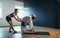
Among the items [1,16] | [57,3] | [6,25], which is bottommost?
[6,25]

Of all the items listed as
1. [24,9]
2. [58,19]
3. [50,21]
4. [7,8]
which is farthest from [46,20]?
[7,8]

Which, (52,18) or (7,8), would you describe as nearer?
(52,18)

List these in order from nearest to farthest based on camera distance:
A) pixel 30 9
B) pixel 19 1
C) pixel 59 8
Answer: pixel 59 8, pixel 30 9, pixel 19 1

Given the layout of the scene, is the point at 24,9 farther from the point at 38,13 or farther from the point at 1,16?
the point at 1,16

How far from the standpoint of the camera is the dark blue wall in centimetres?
870

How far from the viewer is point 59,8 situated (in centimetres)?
836

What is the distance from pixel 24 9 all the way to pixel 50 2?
6.14 ft

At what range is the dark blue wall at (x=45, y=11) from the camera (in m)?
8.70

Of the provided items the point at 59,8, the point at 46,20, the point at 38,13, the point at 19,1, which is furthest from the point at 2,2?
the point at 59,8

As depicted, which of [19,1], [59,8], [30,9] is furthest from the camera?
[19,1]

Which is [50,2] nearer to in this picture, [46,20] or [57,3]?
[57,3]

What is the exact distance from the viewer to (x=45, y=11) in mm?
9000

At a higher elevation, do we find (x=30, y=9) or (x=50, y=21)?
(x=30, y=9)

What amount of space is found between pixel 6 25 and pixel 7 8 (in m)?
1.30
